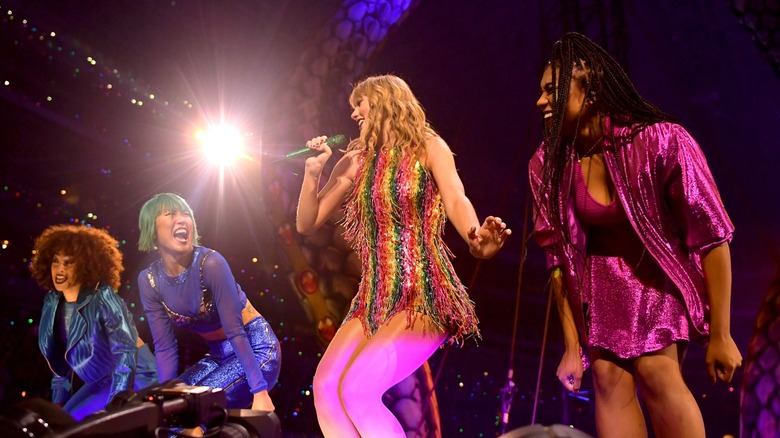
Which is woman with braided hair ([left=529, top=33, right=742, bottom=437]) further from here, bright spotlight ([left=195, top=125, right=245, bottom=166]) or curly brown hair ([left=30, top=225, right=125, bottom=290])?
curly brown hair ([left=30, top=225, right=125, bottom=290])

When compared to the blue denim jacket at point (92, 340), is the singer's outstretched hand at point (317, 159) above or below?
above

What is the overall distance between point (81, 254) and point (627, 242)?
3313 millimetres

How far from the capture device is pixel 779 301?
3027 mm

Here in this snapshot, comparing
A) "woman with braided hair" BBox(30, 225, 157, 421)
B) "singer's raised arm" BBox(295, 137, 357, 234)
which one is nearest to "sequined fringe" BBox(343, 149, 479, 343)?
"singer's raised arm" BBox(295, 137, 357, 234)

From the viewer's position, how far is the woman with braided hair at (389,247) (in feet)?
8.11

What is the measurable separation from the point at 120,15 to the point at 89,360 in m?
2.35

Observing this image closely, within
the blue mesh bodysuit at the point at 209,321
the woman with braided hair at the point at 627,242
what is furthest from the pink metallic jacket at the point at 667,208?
the blue mesh bodysuit at the point at 209,321

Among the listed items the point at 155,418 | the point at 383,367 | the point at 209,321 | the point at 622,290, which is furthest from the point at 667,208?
the point at 209,321

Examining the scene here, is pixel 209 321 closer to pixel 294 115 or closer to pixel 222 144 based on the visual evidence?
pixel 294 115

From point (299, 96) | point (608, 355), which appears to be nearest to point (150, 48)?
point (299, 96)

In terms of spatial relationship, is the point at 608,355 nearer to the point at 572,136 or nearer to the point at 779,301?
the point at 572,136

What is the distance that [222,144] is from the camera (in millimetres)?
4984

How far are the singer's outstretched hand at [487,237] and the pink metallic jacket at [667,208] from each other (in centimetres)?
22

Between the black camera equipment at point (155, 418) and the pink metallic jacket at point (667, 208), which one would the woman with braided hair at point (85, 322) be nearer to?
the pink metallic jacket at point (667, 208)
